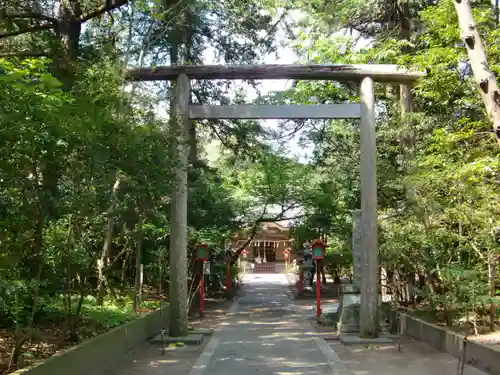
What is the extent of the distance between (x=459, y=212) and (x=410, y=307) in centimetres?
415

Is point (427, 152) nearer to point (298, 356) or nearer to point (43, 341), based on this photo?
point (298, 356)

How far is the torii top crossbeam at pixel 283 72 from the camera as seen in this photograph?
10.2 m

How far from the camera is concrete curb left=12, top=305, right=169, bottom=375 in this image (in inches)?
221

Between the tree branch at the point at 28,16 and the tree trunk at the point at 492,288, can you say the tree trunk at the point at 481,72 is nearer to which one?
the tree trunk at the point at 492,288

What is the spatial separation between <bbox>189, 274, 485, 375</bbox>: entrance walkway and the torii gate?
1.07 metres

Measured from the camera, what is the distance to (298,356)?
8.57 m

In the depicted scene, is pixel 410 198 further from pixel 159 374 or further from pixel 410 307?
pixel 159 374

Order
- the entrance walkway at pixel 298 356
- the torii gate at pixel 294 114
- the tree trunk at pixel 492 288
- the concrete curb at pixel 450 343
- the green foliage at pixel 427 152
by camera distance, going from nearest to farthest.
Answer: the concrete curb at pixel 450 343 → the entrance walkway at pixel 298 356 → the tree trunk at pixel 492 288 → the green foliage at pixel 427 152 → the torii gate at pixel 294 114

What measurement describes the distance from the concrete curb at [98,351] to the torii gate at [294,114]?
0.75 metres

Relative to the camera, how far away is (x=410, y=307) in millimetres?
12094

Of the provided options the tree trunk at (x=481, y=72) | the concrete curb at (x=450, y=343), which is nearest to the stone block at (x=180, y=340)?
the concrete curb at (x=450, y=343)

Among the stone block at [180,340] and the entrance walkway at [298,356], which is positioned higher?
the stone block at [180,340]

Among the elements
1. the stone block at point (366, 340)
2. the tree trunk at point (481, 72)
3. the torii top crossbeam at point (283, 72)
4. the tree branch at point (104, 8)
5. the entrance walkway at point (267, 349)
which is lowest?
the entrance walkway at point (267, 349)

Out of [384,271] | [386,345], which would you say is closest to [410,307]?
[384,271]
